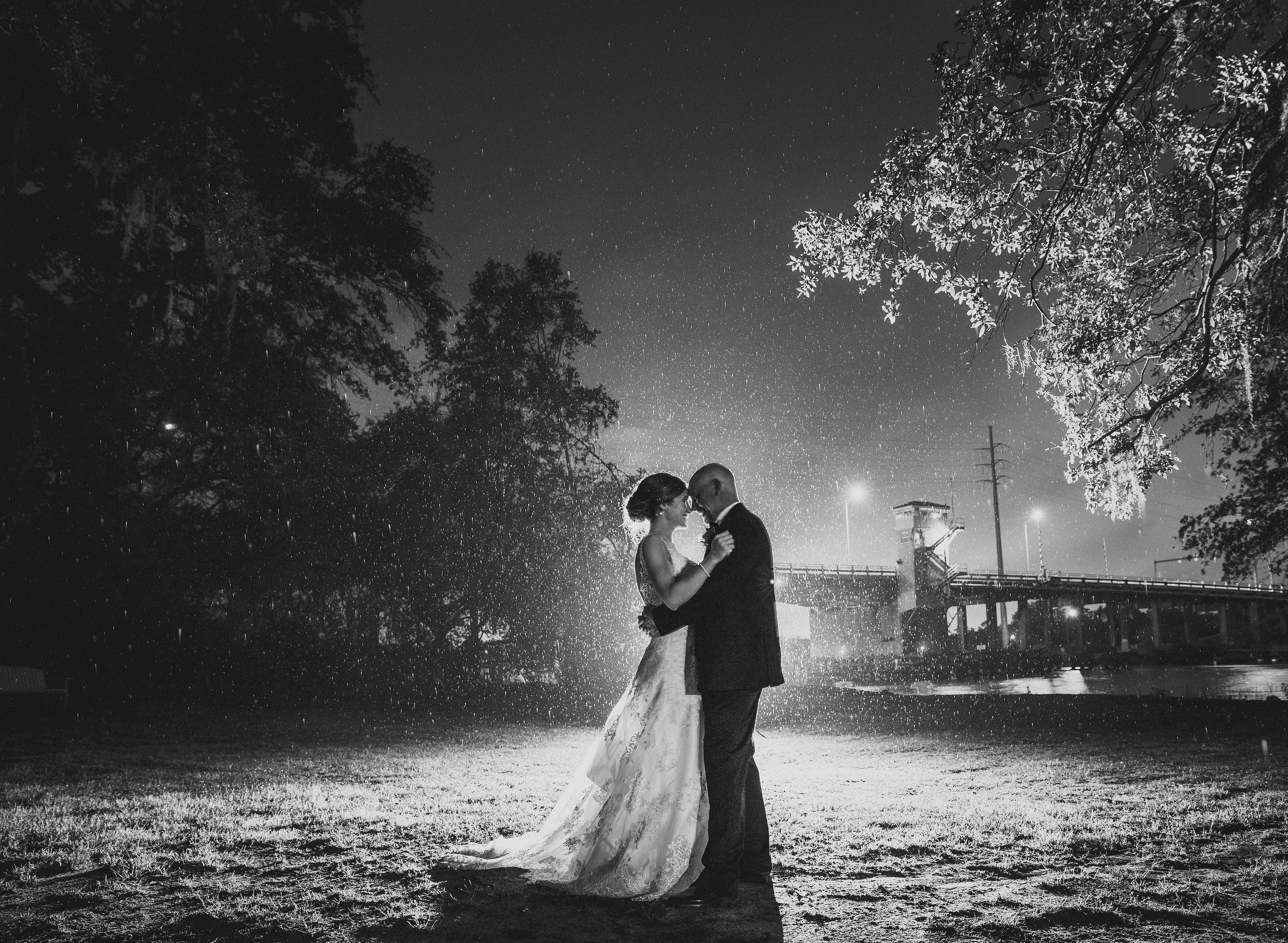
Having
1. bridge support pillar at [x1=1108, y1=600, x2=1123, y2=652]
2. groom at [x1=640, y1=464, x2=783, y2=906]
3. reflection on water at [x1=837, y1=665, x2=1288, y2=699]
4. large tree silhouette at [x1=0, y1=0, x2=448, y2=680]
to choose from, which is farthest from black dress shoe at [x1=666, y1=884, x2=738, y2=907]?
bridge support pillar at [x1=1108, y1=600, x2=1123, y2=652]

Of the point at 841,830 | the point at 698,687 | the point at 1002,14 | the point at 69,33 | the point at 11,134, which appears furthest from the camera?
the point at 11,134

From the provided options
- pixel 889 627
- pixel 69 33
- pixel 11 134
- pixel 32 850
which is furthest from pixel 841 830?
pixel 889 627

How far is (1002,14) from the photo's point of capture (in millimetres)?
5715

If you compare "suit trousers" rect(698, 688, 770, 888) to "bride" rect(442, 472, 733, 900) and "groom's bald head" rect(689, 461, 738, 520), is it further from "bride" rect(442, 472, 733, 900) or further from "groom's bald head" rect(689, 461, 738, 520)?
"groom's bald head" rect(689, 461, 738, 520)

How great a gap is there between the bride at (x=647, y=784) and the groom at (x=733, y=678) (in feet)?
0.29

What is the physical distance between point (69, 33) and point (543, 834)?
1264 cm

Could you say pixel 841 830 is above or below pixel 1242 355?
below

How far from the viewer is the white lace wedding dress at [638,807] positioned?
3840mm

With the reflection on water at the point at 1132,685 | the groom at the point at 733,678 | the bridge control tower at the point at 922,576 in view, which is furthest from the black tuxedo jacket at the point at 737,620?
the bridge control tower at the point at 922,576

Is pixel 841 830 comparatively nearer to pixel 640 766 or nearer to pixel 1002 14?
pixel 640 766

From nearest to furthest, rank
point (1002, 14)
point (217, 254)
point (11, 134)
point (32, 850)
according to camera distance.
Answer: point (32, 850) < point (1002, 14) < point (11, 134) < point (217, 254)

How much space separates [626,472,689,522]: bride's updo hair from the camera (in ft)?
13.9

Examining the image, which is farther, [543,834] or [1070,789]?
[1070,789]

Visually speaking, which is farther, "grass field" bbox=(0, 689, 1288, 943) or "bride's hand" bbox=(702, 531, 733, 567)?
"bride's hand" bbox=(702, 531, 733, 567)
